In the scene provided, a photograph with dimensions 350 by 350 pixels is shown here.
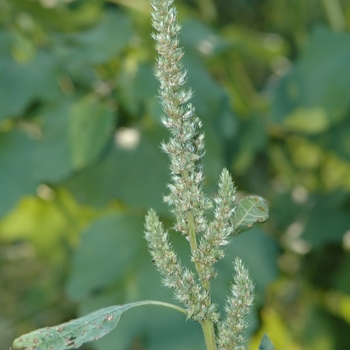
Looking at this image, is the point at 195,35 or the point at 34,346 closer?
the point at 34,346

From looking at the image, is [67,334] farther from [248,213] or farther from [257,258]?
[257,258]

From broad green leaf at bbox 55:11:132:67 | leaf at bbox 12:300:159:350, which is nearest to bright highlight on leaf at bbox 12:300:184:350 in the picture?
leaf at bbox 12:300:159:350

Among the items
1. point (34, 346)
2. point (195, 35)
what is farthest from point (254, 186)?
point (34, 346)

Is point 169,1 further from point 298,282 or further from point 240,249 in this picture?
point 298,282

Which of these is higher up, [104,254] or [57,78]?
A: [57,78]

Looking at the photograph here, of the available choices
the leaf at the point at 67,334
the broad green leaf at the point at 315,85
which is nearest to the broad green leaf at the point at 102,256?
the broad green leaf at the point at 315,85

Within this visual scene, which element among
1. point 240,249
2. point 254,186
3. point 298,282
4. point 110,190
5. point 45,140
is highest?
point 45,140

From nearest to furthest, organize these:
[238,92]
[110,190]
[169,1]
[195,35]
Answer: [169,1], [110,190], [195,35], [238,92]

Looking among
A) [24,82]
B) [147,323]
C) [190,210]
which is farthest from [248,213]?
[24,82]
